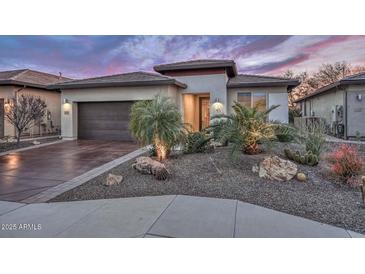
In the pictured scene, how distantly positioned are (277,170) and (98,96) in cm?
1092

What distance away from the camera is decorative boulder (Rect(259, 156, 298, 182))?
5.92 meters

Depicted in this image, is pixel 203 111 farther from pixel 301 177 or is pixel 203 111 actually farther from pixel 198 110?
pixel 301 177

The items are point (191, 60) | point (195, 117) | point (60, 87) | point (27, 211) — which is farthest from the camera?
point (195, 117)

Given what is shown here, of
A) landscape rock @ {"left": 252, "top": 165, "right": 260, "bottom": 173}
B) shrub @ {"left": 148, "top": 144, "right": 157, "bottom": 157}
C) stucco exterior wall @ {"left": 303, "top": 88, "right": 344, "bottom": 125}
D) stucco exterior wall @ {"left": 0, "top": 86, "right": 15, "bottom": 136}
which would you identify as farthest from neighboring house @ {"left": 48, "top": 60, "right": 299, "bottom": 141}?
landscape rock @ {"left": 252, "top": 165, "right": 260, "bottom": 173}

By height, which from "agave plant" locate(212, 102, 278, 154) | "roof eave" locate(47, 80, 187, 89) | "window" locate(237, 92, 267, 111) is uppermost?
"roof eave" locate(47, 80, 187, 89)

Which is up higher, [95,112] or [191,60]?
[191,60]

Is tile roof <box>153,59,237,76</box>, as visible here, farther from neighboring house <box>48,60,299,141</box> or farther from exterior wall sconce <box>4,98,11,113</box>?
exterior wall sconce <box>4,98,11,113</box>

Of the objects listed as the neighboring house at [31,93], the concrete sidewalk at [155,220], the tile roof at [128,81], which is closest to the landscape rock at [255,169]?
the concrete sidewalk at [155,220]

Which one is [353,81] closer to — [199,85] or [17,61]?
[199,85]

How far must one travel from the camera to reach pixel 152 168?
21.0 feet

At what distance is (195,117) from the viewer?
1684 cm

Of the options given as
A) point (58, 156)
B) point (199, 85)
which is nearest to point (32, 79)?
point (58, 156)

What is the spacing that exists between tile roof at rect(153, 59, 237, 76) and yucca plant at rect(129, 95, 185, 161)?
22.0ft
